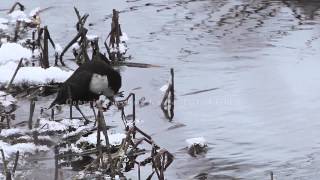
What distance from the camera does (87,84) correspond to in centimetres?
718

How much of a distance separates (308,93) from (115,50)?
101 inches

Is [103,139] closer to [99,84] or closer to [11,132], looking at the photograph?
[11,132]

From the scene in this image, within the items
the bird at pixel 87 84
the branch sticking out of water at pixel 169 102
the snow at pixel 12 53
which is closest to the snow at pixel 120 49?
the snow at pixel 12 53

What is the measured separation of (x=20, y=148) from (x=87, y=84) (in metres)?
1.15

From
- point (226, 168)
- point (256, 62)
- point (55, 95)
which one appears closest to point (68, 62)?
point (55, 95)

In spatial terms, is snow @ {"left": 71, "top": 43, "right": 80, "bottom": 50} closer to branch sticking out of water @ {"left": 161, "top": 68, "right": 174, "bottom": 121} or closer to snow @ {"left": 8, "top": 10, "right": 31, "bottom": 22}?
snow @ {"left": 8, "top": 10, "right": 31, "bottom": 22}

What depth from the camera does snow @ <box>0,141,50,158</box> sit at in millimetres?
6105

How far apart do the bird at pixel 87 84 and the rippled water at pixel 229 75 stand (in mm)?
472

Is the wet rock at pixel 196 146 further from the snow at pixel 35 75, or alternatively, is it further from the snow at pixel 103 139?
the snow at pixel 35 75

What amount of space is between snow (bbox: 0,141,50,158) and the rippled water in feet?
3.49

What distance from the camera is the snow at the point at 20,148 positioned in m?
6.11

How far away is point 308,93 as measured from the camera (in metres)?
7.79

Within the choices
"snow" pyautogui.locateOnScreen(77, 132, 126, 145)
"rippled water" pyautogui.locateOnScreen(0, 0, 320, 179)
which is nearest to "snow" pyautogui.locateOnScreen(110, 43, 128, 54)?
"rippled water" pyautogui.locateOnScreen(0, 0, 320, 179)

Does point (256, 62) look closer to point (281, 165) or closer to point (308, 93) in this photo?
point (308, 93)
